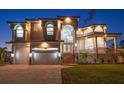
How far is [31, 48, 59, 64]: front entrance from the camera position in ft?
46.1

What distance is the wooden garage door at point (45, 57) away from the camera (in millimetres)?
14027

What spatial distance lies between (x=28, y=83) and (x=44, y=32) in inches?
315

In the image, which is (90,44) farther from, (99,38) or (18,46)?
(18,46)

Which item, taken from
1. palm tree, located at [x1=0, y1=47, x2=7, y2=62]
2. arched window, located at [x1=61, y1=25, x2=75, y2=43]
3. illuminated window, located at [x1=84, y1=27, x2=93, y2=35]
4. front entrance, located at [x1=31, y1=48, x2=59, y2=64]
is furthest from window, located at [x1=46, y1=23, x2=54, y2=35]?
palm tree, located at [x1=0, y1=47, x2=7, y2=62]

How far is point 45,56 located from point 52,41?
3.52ft

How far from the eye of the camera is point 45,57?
14.1 meters

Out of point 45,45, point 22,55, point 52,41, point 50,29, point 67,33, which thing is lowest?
point 22,55

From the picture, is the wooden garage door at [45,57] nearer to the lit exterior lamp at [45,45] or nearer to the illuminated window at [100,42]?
the lit exterior lamp at [45,45]

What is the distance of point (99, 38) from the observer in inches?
602

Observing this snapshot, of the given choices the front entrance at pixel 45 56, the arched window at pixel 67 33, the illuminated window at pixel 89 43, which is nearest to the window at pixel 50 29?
the arched window at pixel 67 33

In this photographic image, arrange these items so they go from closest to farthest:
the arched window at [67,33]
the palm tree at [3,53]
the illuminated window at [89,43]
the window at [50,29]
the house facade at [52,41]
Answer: the palm tree at [3,53]
the house facade at [52,41]
the window at [50,29]
the arched window at [67,33]
the illuminated window at [89,43]

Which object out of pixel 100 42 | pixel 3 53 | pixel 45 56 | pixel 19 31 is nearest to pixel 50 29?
pixel 45 56

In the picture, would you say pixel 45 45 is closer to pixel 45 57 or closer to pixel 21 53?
pixel 45 57
